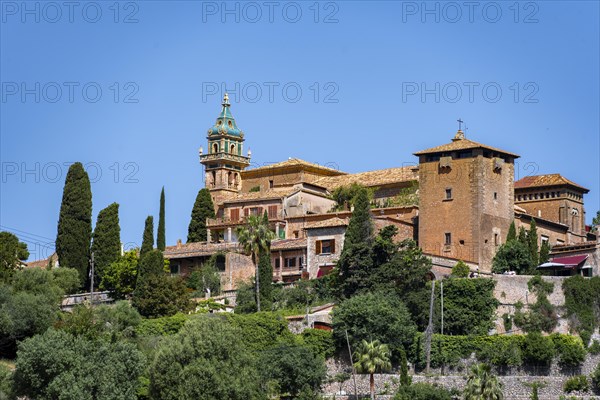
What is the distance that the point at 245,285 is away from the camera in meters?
91.3

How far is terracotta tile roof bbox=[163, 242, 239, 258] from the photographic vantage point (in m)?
97.5

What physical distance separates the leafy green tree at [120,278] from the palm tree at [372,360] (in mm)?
17895

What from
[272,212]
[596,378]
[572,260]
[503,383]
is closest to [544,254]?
[572,260]

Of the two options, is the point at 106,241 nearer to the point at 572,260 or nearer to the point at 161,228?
the point at 161,228

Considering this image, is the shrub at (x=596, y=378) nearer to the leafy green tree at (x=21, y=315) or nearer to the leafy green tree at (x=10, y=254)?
the leafy green tree at (x=21, y=315)

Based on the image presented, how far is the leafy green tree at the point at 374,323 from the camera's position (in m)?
81.8

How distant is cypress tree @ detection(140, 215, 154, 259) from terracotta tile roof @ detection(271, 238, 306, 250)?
21.4 feet

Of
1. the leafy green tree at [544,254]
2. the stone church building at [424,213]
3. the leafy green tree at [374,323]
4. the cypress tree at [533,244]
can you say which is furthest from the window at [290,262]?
the leafy green tree at [544,254]

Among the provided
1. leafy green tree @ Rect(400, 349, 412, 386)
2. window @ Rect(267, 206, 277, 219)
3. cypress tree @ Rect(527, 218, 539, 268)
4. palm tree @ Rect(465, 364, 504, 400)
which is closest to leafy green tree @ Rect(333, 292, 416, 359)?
leafy green tree @ Rect(400, 349, 412, 386)

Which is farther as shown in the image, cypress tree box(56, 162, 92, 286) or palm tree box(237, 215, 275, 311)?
cypress tree box(56, 162, 92, 286)

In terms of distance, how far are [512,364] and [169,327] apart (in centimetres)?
1616

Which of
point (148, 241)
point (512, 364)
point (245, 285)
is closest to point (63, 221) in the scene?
point (148, 241)

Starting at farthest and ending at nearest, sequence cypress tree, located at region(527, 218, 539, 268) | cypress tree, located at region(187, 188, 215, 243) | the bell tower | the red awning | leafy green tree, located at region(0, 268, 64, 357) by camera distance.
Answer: the bell tower < cypress tree, located at region(187, 188, 215, 243) < cypress tree, located at region(527, 218, 539, 268) < the red awning < leafy green tree, located at region(0, 268, 64, 357)

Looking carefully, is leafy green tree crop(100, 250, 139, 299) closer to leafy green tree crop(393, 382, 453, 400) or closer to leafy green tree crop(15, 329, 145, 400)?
leafy green tree crop(15, 329, 145, 400)
